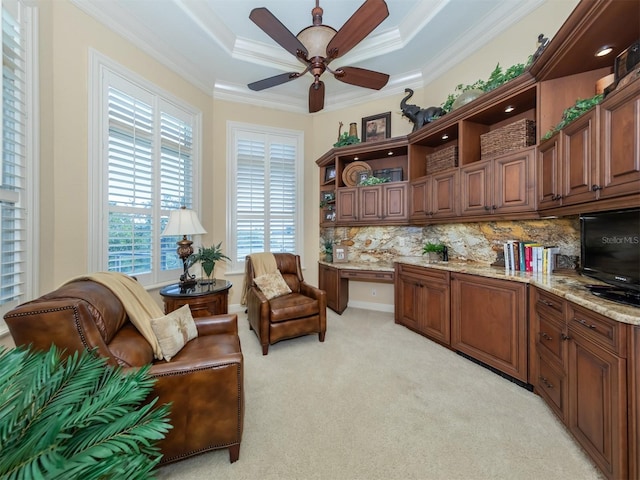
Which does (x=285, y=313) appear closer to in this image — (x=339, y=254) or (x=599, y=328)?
(x=339, y=254)

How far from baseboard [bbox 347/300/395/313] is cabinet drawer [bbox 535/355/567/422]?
7.34 ft

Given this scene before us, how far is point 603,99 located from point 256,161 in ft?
13.0

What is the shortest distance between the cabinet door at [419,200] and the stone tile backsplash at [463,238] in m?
0.43

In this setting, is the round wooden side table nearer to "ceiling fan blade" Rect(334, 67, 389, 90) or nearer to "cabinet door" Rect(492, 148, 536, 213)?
"ceiling fan blade" Rect(334, 67, 389, 90)

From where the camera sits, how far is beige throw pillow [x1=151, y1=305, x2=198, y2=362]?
1.69m

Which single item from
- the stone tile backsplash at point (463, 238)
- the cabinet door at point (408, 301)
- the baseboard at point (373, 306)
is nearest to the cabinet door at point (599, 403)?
the stone tile backsplash at point (463, 238)

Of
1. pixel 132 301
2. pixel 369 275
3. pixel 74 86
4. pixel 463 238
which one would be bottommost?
pixel 369 275

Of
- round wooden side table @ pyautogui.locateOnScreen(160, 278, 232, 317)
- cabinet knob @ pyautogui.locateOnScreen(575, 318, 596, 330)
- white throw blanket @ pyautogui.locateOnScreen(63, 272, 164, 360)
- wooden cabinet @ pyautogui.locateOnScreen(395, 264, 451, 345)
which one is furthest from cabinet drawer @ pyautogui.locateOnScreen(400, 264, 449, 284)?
white throw blanket @ pyautogui.locateOnScreen(63, 272, 164, 360)

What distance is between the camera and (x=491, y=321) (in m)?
2.41

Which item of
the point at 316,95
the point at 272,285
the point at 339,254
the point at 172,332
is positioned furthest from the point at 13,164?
the point at 339,254

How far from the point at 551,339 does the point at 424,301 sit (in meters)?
1.35

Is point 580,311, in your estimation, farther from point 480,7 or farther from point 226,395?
point 480,7

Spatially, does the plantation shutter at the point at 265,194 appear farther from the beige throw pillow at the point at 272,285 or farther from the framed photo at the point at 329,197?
the beige throw pillow at the point at 272,285

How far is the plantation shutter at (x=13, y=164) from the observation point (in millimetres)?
1712
